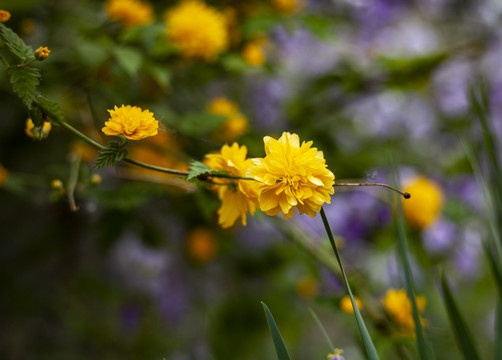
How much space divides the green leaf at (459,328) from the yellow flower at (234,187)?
0.23 metres

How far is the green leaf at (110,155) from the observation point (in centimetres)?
34

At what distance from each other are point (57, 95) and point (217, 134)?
269 mm

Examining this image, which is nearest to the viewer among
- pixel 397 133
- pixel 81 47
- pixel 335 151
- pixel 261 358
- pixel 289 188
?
pixel 289 188

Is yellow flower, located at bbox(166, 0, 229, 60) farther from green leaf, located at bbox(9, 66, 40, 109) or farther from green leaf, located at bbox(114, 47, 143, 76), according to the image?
green leaf, located at bbox(9, 66, 40, 109)

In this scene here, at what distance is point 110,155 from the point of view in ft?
1.13

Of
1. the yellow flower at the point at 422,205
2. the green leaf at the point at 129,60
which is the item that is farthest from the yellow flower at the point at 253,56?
the yellow flower at the point at 422,205

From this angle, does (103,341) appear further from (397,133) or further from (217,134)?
(397,133)

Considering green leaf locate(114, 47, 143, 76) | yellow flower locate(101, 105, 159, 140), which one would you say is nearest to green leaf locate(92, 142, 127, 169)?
yellow flower locate(101, 105, 159, 140)

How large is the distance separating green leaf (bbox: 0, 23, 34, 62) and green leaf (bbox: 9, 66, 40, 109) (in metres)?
0.01

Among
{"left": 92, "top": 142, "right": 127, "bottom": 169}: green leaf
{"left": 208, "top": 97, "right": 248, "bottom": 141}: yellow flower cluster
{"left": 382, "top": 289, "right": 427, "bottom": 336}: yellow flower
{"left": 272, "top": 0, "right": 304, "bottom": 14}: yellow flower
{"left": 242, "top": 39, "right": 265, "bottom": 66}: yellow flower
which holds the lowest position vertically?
{"left": 92, "top": 142, "right": 127, "bottom": 169}: green leaf

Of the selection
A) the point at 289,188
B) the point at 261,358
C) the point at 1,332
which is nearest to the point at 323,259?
the point at 289,188

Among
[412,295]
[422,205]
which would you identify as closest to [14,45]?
[412,295]

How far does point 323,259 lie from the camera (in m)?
0.64

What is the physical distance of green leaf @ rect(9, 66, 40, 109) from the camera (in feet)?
1.08
